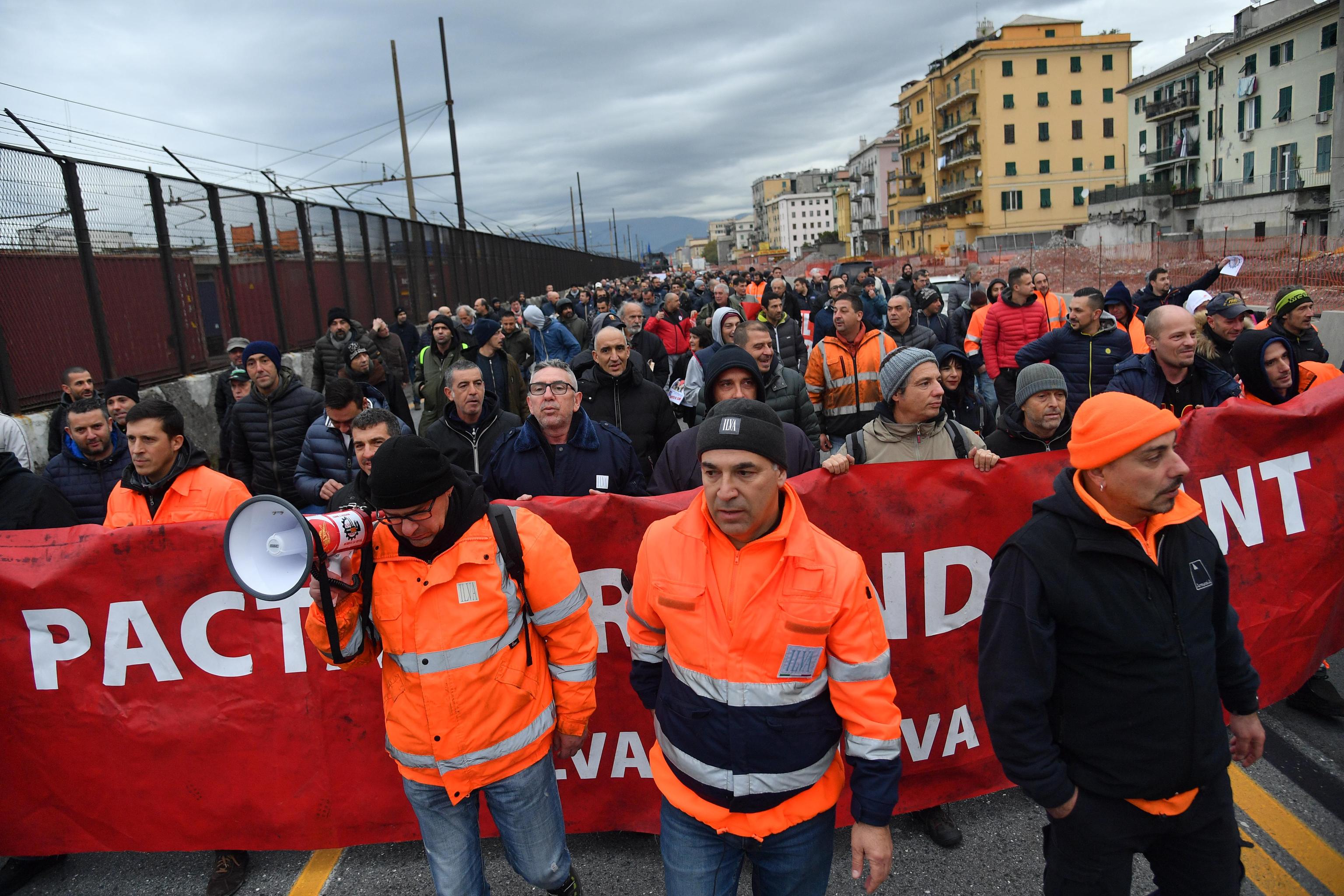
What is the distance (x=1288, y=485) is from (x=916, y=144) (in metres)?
91.0

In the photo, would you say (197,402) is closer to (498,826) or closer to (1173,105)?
(498,826)

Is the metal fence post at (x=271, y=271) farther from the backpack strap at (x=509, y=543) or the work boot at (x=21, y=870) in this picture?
the backpack strap at (x=509, y=543)

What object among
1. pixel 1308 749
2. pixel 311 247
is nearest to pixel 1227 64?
pixel 311 247

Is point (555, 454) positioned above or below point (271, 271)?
below

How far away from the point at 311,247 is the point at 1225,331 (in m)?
14.4

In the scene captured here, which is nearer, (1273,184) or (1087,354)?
(1087,354)

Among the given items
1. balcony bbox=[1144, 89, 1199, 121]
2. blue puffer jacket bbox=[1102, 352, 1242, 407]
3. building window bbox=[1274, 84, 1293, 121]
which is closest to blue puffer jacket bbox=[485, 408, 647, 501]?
blue puffer jacket bbox=[1102, 352, 1242, 407]

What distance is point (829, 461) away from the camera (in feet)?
11.0

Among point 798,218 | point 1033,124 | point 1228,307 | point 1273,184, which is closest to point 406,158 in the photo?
point 1228,307

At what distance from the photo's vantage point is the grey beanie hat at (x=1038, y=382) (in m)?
3.97

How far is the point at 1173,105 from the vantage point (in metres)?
59.5

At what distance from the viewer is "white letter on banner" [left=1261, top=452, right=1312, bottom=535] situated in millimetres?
3732

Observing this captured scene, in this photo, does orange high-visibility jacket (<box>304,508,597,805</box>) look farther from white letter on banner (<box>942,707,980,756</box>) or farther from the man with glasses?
white letter on banner (<box>942,707,980,756</box>)

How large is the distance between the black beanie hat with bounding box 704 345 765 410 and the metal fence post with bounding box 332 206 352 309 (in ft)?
44.6
